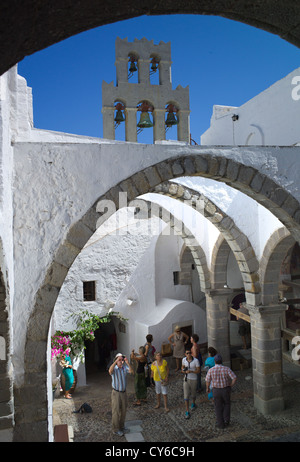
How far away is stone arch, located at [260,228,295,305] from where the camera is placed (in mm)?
7391

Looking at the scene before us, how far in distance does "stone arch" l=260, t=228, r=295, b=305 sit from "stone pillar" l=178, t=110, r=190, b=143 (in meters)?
3.73

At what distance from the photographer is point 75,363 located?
376 inches

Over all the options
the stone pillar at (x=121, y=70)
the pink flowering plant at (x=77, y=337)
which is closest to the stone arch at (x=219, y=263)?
the pink flowering plant at (x=77, y=337)

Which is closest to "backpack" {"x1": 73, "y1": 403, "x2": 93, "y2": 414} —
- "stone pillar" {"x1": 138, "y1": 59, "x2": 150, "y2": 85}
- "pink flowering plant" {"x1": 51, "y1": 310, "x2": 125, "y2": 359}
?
"pink flowering plant" {"x1": 51, "y1": 310, "x2": 125, "y2": 359}

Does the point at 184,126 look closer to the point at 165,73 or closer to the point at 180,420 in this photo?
the point at 165,73

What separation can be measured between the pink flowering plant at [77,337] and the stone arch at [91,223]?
4572mm

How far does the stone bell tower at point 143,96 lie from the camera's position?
942cm

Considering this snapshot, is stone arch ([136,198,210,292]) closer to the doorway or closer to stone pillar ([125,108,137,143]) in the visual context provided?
stone pillar ([125,108,137,143])

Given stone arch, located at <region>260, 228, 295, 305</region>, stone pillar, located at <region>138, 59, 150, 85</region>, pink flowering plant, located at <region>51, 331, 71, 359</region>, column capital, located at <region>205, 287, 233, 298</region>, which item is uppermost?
stone pillar, located at <region>138, 59, 150, 85</region>

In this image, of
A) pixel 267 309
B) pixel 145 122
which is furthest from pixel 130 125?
pixel 267 309

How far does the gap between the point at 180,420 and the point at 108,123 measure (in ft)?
20.8

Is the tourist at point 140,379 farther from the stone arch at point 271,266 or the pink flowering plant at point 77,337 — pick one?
the stone arch at point 271,266

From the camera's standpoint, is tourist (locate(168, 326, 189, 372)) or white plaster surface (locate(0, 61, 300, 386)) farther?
tourist (locate(168, 326, 189, 372))

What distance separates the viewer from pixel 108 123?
9492mm
